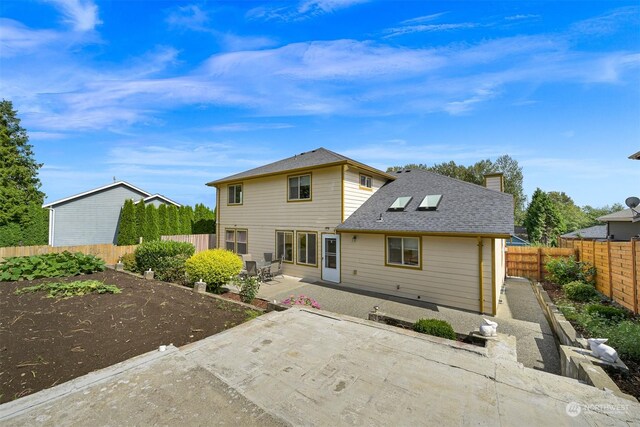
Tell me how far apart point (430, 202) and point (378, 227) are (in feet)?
7.66

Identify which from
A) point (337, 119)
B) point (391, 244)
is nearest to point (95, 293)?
point (391, 244)

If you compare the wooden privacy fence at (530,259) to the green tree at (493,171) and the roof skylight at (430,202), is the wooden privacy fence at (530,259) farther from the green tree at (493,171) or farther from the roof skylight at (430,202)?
the green tree at (493,171)

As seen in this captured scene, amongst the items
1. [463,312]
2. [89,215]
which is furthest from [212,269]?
[89,215]

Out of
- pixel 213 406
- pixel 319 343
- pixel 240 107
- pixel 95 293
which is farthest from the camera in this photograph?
pixel 240 107

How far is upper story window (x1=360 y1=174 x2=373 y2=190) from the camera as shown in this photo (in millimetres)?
11941

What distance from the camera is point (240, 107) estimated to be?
39.6ft

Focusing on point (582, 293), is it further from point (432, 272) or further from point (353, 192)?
point (353, 192)

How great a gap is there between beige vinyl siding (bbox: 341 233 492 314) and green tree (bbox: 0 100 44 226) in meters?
23.4

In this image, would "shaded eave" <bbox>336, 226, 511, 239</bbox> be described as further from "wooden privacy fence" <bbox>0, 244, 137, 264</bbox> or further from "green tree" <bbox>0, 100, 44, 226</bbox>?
"green tree" <bbox>0, 100, 44, 226</bbox>

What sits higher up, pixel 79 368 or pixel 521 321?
pixel 79 368

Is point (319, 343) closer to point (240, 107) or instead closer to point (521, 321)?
point (521, 321)

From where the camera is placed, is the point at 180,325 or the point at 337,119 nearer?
the point at 180,325

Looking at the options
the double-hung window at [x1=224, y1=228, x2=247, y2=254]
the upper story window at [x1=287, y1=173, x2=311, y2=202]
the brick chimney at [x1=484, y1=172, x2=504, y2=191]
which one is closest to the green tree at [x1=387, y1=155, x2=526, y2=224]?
the brick chimney at [x1=484, y1=172, x2=504, y2=191]

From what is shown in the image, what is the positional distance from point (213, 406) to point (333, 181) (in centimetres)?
899
